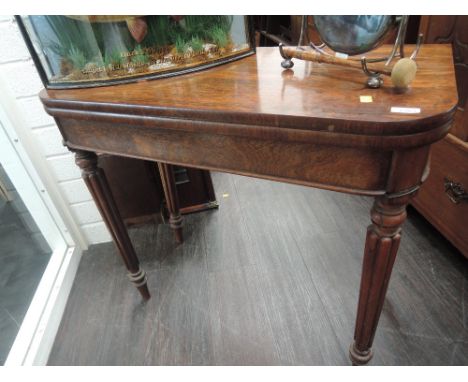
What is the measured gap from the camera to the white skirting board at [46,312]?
107cm

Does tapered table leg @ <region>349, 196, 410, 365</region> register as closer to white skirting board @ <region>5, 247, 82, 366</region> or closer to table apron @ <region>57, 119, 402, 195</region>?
table apron @ <region>57, 119, 402, 195</region>

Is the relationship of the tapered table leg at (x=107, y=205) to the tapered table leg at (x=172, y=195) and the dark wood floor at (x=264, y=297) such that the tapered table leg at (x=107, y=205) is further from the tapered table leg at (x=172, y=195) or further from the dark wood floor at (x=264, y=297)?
the tapered table leg at (x=172, y=195)

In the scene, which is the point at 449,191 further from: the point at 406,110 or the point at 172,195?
the point at 172,195

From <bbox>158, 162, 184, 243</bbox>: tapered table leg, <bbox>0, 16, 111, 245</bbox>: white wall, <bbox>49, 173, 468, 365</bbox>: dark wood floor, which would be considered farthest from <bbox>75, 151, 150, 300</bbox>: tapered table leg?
<bbox>0, 16, 111, 245</bbox>: white wall

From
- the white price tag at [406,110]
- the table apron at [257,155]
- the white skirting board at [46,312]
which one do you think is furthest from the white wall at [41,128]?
the white price tag at [406,110]

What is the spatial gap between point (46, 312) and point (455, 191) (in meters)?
1.50

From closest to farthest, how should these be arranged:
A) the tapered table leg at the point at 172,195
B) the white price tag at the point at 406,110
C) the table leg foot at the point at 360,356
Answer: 1. the white price tag at the point at 406,110
2. the table leg foot at the point at 360,356
3. the tapered table leg at the point at 172,195

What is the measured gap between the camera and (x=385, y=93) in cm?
59

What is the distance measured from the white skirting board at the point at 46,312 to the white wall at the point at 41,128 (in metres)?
0.15

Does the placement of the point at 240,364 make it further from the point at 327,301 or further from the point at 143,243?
the point at 143,243

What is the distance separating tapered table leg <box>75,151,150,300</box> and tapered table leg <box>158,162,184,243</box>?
0.99ft

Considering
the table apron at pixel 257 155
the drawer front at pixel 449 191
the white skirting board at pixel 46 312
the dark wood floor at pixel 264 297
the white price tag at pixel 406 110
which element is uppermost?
the white price tag at pixel 406 110

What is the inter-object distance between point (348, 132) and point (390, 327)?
2.74 feet

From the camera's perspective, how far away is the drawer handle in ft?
3.67
